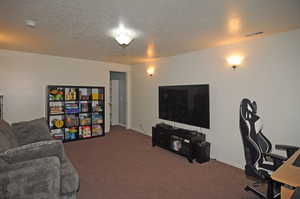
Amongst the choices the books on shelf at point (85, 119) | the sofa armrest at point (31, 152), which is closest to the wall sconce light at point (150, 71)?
the books on shelf at point (85, 119)

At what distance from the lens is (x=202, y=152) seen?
10.3 ft

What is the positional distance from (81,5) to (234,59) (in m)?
Answer: 2.66

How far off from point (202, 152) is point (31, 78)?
4568mm

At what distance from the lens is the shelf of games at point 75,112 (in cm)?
A: 439

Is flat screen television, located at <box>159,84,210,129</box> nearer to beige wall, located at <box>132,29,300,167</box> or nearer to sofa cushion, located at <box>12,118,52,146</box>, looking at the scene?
beige wall, located at <box>132,29,300,167</box>

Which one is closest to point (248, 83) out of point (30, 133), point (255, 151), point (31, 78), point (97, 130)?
point (255, 151)

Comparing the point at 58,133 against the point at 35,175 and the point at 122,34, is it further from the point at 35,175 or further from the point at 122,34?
the point at 122,34

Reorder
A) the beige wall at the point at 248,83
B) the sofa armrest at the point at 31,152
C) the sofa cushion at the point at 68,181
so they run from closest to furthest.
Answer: the sofa armrest at the point at 31,152
the sofa cushion at the point at 68,181
the beige wall at the point at 248,83

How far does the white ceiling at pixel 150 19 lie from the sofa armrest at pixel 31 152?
1.58 metres

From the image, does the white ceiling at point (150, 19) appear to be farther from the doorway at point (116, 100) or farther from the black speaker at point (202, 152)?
the doorway at point (116, 100)

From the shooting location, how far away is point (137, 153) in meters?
3.67

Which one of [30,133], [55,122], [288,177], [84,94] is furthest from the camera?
[84,94]

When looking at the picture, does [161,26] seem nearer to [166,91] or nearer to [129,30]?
[129,30]

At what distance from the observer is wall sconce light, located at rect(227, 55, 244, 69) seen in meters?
2.94
